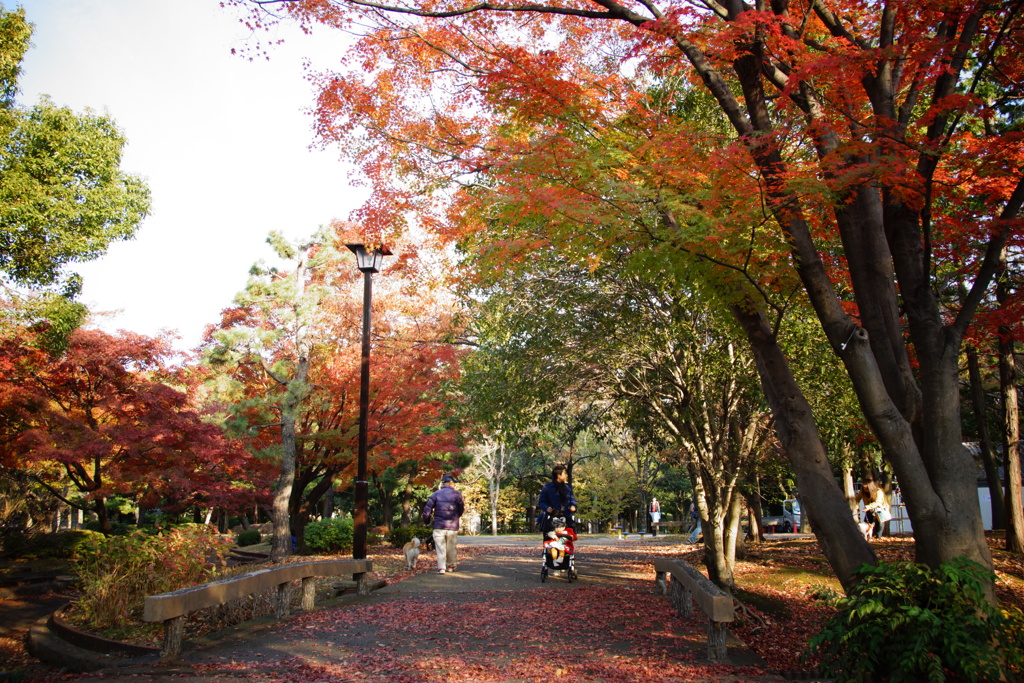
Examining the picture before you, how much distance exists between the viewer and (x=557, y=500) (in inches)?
413

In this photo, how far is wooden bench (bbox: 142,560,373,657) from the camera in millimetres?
5080

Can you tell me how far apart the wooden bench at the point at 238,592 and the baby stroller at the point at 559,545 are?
2.78 meters

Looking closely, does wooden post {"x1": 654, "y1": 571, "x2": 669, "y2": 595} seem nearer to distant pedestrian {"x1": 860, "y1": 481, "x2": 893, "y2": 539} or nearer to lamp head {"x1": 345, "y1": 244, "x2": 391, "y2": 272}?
lamp head {"x1": 345, "y1": 244, "x2": 391, "y2": 272}

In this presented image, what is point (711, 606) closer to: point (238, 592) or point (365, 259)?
point (238, 592)

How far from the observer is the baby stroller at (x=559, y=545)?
10.5m

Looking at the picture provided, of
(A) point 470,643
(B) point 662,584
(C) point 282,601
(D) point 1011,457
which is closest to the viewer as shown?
(A) point 470,643

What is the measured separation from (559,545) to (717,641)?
5.32m

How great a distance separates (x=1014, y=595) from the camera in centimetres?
921

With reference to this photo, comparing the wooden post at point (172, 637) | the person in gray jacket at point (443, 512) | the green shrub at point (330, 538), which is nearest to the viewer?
the wooden post at point (172, 637)

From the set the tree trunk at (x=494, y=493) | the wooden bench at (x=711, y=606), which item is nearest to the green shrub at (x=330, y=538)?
the wooden bench at (x=711, y=606)

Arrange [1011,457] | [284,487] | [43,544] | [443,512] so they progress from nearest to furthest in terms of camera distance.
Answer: [443,512] < [1011,457] < [284,487] < [43,544]

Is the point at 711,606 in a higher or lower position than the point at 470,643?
higher

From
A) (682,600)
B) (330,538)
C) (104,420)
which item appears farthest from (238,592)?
(330,538)

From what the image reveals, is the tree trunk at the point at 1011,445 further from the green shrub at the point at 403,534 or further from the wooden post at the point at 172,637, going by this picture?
the green shrub at the point at 403,534
